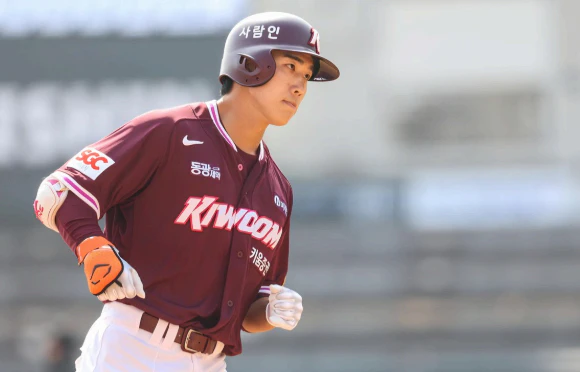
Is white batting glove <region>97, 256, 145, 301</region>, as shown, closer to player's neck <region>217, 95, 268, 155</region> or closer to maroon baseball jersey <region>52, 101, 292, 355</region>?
maroon baseball jersey <region>52, 101, 292, 355</region>

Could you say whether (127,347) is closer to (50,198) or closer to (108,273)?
(108,273)

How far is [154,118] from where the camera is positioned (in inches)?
140

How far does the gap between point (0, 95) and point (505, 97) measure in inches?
489

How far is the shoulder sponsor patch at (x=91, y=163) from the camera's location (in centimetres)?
334

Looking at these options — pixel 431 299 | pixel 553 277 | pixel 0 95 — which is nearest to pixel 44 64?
pixel 0 95

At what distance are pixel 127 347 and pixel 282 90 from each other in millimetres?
1149

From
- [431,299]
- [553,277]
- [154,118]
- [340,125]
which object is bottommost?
[154,118]

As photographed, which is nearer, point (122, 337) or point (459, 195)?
point (122, 337)

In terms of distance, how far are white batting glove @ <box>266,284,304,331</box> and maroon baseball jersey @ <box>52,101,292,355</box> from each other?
0.41 feet

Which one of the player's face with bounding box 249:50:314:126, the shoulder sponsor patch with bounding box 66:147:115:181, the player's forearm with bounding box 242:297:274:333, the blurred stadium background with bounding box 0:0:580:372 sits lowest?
the player's forearm with bounding box 242:297:274:333

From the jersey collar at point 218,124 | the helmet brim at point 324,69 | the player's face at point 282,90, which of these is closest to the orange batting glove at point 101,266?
the jersey collar at point 218,124

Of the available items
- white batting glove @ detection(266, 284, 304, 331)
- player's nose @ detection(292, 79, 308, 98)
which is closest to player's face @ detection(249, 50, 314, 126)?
player's nose @ detection(292, 79, 308, 98)

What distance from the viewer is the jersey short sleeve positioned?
10.9 ft

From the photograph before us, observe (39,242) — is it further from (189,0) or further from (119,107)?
(189,0)
